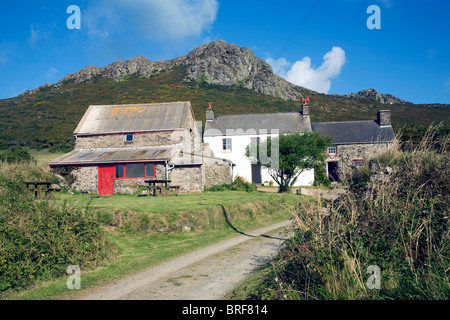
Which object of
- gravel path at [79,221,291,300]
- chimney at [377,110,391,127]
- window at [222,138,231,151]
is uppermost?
chimney at [377,110,391,127]

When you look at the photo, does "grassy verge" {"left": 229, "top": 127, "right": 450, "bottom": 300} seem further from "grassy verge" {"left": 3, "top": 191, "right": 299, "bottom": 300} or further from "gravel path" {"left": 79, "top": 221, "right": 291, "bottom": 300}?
"grassy verge" {"left": 3, "top": 191, "right": 299, "bottom": 300}

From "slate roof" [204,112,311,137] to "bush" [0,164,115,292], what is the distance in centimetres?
2668

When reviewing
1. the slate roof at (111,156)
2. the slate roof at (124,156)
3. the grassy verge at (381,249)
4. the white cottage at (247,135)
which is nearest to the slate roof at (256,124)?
the white cottage at (247,135)

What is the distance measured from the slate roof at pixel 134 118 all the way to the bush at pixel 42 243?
1944cm

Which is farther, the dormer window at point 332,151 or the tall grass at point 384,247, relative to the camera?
the dormer window at point 332,151

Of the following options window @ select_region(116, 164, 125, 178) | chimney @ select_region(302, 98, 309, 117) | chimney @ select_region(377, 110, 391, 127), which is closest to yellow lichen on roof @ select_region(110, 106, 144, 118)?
window @ select_region(116, 164, 125, 178)

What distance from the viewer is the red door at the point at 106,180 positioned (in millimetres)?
23547

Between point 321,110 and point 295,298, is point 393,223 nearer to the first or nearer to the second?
point 295,298

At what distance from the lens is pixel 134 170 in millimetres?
23781

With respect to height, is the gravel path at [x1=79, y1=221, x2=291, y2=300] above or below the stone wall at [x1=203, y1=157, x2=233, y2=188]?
below

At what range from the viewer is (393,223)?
5.75m

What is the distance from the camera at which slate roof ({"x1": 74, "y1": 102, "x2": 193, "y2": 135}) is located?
28250 mm

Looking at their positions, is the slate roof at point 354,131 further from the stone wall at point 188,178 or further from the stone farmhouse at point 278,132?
the stone wall at point 188,178
